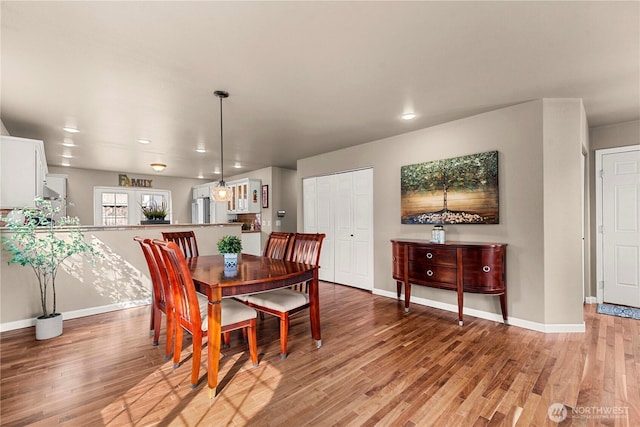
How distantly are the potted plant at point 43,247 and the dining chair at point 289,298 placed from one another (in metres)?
2.11

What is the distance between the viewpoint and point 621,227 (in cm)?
385

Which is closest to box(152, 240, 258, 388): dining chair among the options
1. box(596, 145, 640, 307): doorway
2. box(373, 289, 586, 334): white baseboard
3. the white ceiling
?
the white ceiling

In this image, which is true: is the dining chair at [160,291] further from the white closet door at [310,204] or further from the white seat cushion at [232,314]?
→ the white closet door at [310,204]

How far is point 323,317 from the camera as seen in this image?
142 inches

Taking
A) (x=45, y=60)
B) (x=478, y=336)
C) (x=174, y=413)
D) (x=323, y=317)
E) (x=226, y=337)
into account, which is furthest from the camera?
(x=323, y=317)

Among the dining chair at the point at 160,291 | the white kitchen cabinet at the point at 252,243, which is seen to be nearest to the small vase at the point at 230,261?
the dining chair at the point at 160,291

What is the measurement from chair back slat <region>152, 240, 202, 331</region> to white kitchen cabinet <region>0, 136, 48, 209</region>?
2.08 m

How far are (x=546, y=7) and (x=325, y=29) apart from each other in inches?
51.3

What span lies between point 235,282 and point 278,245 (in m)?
1.50

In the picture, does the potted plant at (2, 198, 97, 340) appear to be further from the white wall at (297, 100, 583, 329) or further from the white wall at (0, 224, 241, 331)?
the white wall at (297, 100, 583, 329)

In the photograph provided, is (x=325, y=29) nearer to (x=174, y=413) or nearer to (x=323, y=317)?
(x=174, y=413)

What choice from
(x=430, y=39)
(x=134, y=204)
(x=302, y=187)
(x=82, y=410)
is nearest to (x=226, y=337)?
(x=82, y=410)

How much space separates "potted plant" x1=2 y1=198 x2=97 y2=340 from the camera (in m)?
2.99

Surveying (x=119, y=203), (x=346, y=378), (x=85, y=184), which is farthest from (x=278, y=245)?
(x=85, y=184)
